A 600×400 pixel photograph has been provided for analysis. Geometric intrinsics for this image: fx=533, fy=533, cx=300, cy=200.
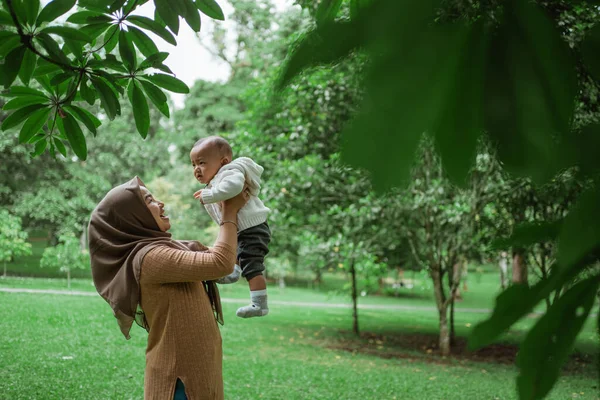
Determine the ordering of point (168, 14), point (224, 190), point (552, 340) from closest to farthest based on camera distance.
→ point (552, 340)
point (168, 14)
point (224, 190)

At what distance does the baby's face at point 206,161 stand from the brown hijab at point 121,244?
249 mm

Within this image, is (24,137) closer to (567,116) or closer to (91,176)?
(567,116)

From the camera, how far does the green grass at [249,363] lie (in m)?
5.97

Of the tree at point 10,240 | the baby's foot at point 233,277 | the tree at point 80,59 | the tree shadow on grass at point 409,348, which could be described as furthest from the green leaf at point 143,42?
the tree at point 10,240

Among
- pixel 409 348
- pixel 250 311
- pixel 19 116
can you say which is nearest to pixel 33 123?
pixel 19 116

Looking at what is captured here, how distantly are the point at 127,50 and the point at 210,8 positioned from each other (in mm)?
279

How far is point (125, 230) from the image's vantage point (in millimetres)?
2125

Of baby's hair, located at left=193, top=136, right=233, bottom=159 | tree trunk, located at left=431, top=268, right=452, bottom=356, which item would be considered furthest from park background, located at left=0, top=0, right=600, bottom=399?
baby's hair, located at left=193, top=136, right=233, bottom=159

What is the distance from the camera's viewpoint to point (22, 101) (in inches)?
67.7

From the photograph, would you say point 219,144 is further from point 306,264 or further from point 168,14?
point 306,264

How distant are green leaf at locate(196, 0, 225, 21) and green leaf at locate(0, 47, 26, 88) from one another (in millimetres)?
504

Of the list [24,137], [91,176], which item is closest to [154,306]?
[24,137]

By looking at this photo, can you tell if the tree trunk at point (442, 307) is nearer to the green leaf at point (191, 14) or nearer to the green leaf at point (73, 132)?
the green leaf at point (73, 132)

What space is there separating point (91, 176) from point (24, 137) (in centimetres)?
1358
